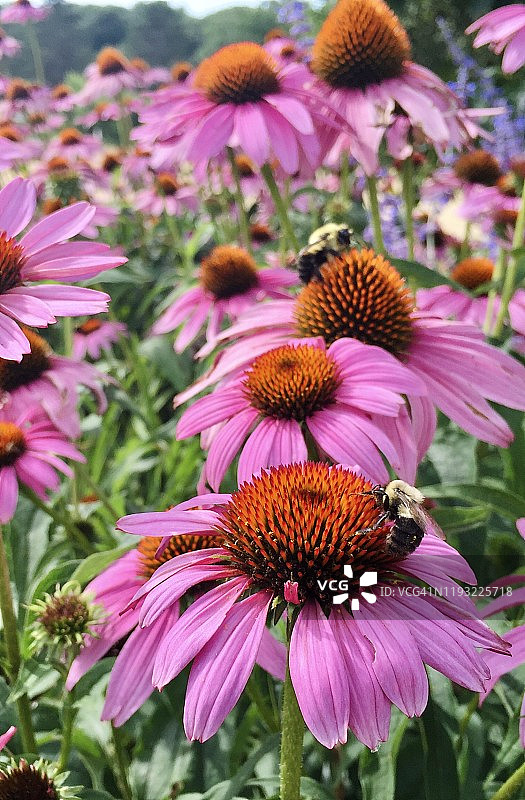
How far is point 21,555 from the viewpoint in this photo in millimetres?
1302

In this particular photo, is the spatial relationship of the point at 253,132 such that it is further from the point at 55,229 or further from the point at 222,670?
the point at 222,670

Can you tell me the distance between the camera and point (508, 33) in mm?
1306

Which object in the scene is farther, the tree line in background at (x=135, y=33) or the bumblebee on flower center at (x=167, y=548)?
the tree line in background at (x=135, y=33)

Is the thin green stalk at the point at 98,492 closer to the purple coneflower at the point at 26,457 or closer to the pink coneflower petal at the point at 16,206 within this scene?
the purple coneflower at the point at 26,457

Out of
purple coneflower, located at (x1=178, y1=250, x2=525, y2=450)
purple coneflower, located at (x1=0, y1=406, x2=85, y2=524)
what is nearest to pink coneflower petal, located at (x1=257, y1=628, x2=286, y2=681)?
purple coneflower, located at (x1=178, y1=250, x2=525, y2=450)

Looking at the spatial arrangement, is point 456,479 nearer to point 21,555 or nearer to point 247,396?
point 247,396

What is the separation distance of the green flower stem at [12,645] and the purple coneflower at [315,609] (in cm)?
29

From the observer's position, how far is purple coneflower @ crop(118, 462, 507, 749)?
0.56 meters

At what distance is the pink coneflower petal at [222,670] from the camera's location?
561 mm

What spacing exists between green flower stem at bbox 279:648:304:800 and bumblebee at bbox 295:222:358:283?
773mm

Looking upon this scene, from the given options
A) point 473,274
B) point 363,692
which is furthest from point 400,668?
point 473,274

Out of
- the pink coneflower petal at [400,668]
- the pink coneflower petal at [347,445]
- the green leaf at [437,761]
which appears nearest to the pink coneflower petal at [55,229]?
the pink coneflower petal at [347,445]

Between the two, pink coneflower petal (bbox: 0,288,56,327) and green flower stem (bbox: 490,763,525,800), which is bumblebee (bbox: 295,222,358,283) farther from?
green flower stem (bbox: 490,763,525,800)

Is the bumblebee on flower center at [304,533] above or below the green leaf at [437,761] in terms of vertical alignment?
above
